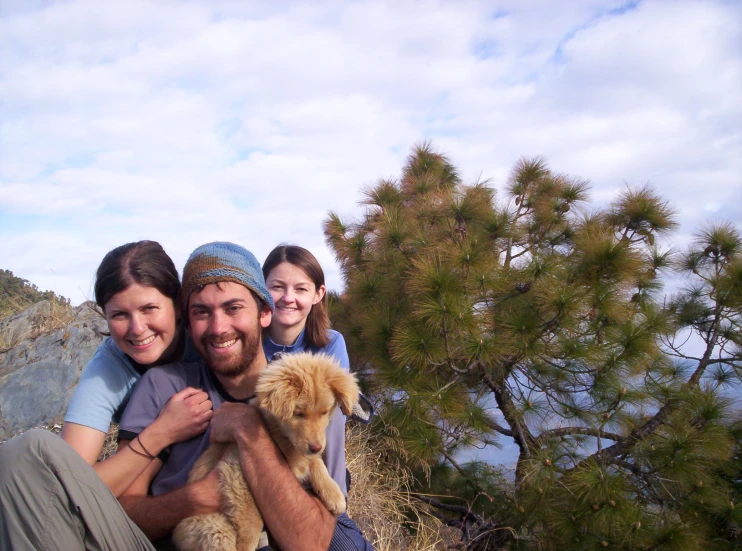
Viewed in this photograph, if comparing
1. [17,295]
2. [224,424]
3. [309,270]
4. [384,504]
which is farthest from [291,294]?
[17,295]

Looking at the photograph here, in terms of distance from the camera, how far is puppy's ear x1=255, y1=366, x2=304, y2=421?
1993mm

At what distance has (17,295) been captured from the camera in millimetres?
11391

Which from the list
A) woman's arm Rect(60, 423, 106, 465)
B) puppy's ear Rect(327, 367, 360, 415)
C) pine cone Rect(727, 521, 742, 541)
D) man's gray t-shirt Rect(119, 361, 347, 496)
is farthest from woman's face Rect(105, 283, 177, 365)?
pine cone Rect(727, 521, 742, 541)

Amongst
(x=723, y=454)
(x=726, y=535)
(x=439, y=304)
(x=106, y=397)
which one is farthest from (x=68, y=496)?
(x=726, y=535)

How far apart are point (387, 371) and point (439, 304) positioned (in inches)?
46.0

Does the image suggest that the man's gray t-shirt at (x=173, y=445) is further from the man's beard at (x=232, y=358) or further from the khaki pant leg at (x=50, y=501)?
the khaki pant leg at (x=50, y=501)

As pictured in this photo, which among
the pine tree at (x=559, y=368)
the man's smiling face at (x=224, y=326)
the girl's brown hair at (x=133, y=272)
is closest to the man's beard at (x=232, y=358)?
the man's smiling face at (x=224, y=326)

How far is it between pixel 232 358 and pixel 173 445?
1.48ft

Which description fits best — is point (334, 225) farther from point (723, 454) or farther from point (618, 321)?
point (723, 454)

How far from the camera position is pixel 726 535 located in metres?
4.60

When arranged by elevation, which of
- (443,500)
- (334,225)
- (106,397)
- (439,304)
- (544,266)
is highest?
(334,225)

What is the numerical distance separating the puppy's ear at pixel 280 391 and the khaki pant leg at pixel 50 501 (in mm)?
650

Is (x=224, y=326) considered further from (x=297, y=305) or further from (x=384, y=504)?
(x=384, y=504)

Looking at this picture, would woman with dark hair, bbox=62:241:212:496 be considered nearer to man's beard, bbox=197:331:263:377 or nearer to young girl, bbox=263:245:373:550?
man's beard, bbox=197:331:263:377
